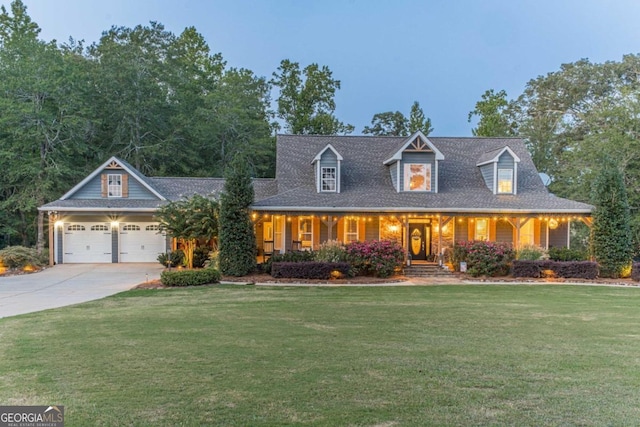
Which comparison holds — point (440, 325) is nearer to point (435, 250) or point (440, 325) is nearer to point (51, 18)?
point (435, 250)

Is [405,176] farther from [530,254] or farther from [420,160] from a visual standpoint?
[530,254]

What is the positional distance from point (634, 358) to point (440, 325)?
311 cm

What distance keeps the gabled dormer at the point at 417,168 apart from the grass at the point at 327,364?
1022 cm

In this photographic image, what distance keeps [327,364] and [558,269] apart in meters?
14.0

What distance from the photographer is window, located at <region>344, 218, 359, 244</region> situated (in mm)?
19703

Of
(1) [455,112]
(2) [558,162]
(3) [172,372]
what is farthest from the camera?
(1) [455,112]

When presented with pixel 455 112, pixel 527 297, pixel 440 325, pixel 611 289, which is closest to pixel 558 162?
pixel 611 289

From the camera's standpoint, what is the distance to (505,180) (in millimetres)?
20109

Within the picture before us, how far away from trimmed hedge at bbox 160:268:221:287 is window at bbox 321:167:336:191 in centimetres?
714

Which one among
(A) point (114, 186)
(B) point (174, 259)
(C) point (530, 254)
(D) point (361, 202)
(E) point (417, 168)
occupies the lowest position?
(B) point (174, 259)

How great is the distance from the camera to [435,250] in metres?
19.8

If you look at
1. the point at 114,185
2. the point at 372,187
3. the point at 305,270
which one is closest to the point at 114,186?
the point at 114,185

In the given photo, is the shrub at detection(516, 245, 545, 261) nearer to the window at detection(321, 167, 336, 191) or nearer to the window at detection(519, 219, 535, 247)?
the window at detection(519, 219, 535, 247)

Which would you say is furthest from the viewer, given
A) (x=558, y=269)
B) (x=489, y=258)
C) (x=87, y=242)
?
(x=87, y=242)
